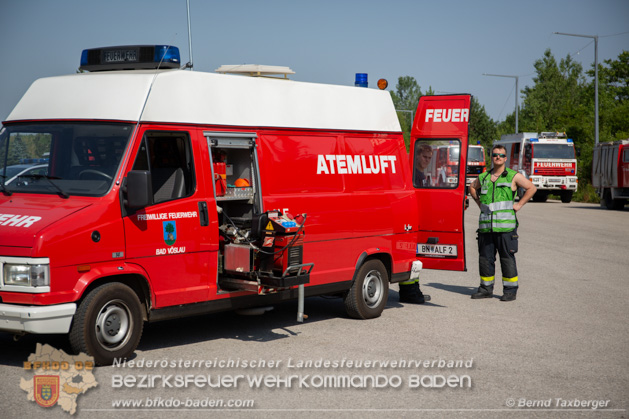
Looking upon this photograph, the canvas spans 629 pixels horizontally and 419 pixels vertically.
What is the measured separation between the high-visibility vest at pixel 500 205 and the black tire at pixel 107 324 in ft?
19.0

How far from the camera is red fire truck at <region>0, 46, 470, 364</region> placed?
6836 millimetres

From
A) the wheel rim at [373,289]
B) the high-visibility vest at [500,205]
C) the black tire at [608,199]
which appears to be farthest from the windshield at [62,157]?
the black tire at [608,199]

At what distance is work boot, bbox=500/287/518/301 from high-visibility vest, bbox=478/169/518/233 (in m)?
0.83

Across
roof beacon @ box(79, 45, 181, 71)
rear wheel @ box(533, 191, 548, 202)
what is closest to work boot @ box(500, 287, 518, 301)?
roof beacon @ box(79, 45, 181, 71)

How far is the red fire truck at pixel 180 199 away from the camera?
684cm

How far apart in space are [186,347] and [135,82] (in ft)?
8.64

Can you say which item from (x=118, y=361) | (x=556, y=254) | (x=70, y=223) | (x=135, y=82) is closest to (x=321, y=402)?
(x=118, y=361)

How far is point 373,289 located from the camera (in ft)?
33.2

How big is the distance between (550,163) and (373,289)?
3163 cm

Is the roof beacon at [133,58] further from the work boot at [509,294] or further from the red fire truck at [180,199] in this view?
the work boot at [509,294]

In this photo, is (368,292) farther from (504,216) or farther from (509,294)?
(504,216)

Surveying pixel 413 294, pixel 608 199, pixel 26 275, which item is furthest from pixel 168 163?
pixel 608 199

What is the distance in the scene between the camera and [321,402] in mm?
6336

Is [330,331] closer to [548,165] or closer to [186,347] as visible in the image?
[186,347]
